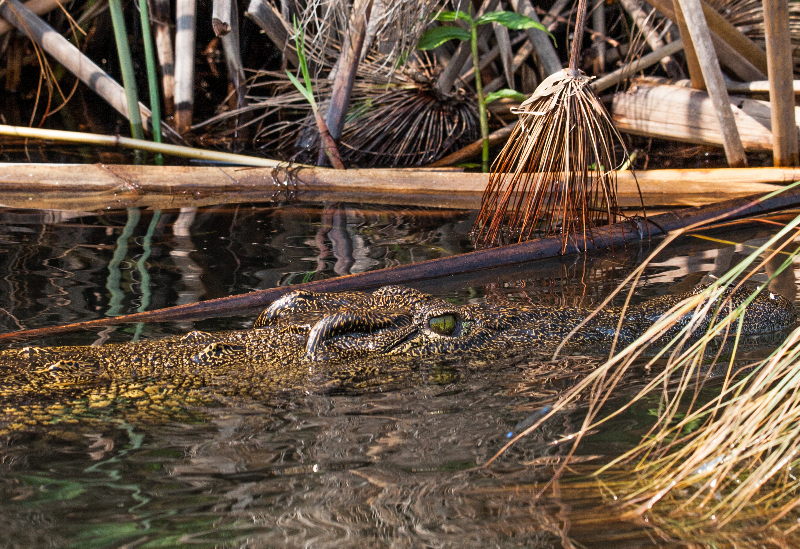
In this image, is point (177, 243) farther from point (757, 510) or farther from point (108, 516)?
point (757, 510)

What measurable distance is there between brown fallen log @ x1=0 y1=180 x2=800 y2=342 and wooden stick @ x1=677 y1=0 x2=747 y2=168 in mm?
1035

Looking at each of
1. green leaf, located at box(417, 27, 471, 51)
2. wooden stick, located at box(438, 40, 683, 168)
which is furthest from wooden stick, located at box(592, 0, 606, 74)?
green leaf, located at box(417, 27, 471, 51)

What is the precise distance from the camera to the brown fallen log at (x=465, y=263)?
349 cm

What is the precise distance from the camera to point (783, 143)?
6.05 meters

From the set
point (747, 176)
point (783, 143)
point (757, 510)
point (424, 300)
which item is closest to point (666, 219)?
point (747, 176)

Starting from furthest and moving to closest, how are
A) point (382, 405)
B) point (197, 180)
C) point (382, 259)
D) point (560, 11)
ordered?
point (560, 11)
point (197, 180)
point (382, 259)
point (382, 405)

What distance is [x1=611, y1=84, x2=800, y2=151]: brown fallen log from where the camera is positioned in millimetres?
7059

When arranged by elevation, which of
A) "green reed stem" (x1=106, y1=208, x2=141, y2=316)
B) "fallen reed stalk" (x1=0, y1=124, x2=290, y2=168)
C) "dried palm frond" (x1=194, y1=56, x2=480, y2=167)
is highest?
"dried palm frond" (x1=194, y1=56, x2=480, y2=167)

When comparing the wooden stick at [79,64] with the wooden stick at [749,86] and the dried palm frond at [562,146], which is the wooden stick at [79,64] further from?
the wooden stick at [749,86]

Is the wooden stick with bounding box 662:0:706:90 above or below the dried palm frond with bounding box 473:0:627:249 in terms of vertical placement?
above

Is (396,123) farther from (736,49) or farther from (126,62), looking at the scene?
(736,49)

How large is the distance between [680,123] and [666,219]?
9.40ft

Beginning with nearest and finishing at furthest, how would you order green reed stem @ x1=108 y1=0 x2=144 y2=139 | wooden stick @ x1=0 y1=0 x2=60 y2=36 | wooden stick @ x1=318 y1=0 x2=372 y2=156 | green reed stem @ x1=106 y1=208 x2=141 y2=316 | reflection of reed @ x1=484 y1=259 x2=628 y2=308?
green reed stem @ x1=106 y1=208 x2=141 y2=316 < reflection of reed @ x1=484 y1=259 x2=628 y2=308 < wooden stick @ x1=318 y1=0 x2=372 y2=156 < green reed stem @ x1=108 y1=0 x2=144 y2=139 < wooden stick @ x1=0 y1=0 x2=60 y2=36

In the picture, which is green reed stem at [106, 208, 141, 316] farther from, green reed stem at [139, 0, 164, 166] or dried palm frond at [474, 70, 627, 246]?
dried palm frond at [474, 70, 627, 246]
